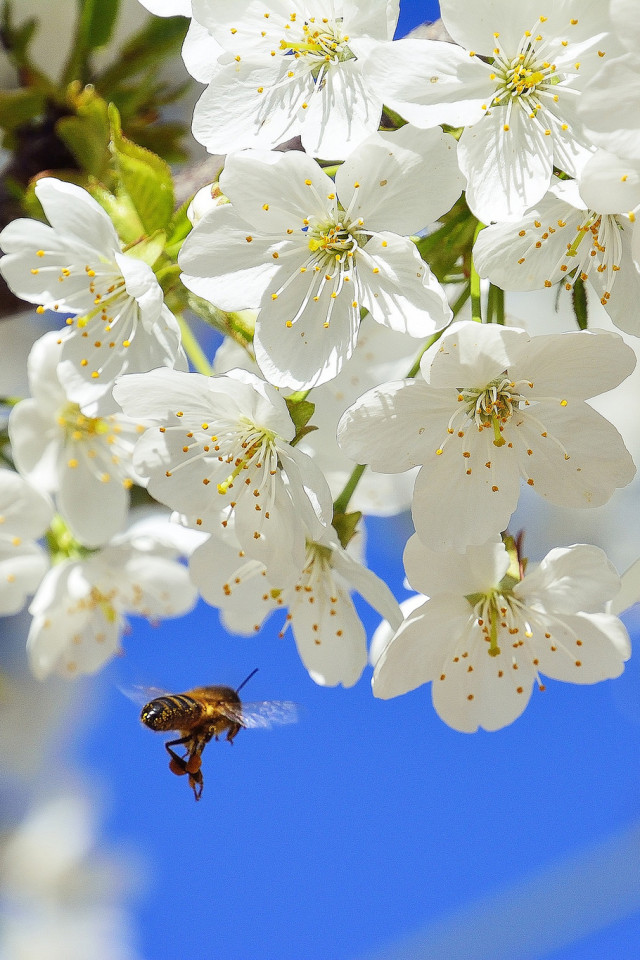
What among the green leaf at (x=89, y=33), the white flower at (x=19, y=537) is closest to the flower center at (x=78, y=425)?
the white flower at (x=19, y=537)

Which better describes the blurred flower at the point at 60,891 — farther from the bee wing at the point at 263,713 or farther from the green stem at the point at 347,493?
the green stem at the point at 347,493

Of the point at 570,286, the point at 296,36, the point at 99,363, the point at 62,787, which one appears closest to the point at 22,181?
the point at 99,363

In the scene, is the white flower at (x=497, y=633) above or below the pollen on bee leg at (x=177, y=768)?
above

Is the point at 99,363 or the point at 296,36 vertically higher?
the point at 296,36

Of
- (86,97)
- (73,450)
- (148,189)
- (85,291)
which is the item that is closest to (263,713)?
(73,450)

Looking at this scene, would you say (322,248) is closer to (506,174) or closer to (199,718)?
(506,174)

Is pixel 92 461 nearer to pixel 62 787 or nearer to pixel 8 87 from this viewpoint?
pixel 8 87

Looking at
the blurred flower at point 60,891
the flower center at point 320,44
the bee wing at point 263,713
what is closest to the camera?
the flower center at point 320,44
